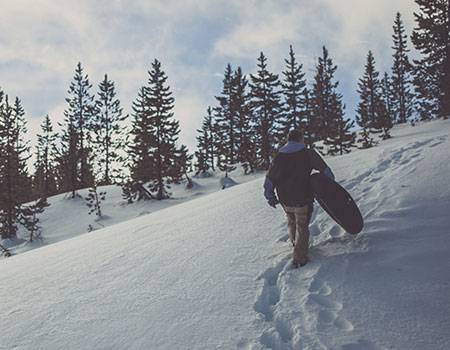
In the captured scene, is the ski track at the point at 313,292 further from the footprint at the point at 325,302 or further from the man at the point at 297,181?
the man at the point at 297,181

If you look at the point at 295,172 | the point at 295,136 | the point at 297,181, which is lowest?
the point at 297,181

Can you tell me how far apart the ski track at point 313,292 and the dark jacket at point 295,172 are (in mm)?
900

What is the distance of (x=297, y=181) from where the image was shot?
5.29m

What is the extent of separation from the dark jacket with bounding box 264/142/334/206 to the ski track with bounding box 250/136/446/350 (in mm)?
900

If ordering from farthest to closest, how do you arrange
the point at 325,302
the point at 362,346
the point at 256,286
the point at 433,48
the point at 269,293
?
the point at 433,48 → the point at 256,286 → the point at 269,293 → the point at 325,302 → the point at 362,346

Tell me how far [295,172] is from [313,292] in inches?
67.7

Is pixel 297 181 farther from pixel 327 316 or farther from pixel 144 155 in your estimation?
pixel 144 155

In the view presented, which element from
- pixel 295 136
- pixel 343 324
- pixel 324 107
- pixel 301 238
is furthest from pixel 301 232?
pixel 324 107

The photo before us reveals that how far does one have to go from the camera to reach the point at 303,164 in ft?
17.4

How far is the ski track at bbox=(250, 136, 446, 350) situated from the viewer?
3613 mm

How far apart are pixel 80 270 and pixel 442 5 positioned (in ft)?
76.8

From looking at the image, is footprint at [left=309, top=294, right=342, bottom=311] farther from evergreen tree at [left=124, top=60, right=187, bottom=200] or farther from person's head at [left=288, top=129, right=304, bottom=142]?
evergreen tree at [left=124, top=60, right=187, bottom=200]

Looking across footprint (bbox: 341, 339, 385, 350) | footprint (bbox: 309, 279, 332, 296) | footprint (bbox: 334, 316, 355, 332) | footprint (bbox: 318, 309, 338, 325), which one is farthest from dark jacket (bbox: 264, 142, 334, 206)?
footprint (bbox: 341, 339, 385, 350)

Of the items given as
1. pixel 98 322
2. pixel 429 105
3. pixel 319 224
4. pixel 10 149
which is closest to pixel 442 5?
pixel 429 105
